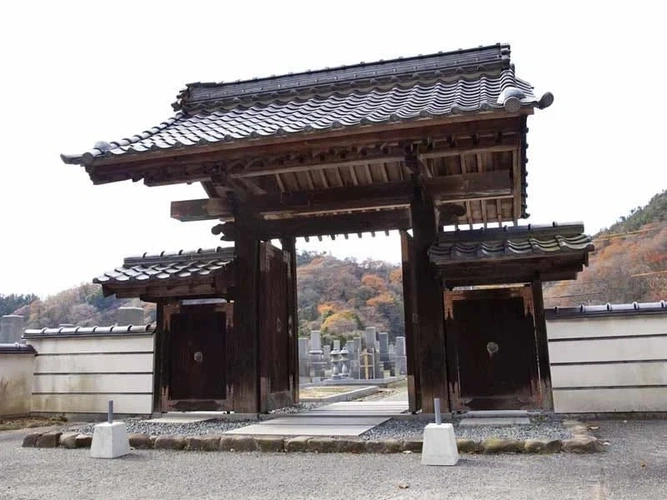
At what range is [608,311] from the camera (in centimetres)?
665

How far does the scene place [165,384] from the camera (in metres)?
7.36

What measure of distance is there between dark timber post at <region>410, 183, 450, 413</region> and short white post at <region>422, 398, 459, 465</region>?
2.29 metres

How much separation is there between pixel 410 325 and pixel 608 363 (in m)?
2.33

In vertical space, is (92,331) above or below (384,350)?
above

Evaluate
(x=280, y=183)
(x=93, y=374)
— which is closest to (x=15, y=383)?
(x=93, y=374)

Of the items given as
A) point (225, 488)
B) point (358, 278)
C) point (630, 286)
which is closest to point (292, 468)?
point (225, 488)

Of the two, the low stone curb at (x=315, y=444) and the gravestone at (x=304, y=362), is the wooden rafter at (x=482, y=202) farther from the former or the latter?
the gravestone at (x=304, y=362)

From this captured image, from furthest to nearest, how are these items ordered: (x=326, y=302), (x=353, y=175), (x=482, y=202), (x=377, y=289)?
(x=377, y=289) < (x=326, y=302) < (x=482, y=202) < (x=353, y=175)

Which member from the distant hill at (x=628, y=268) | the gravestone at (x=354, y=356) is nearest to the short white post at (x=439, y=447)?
the gravestone at (x=354, y=356)

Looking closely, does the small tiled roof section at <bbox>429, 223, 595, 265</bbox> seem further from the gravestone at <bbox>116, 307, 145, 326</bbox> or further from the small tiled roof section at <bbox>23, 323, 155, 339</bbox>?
the gravestone at <bbox>116, 307, 145, 326</bbox>

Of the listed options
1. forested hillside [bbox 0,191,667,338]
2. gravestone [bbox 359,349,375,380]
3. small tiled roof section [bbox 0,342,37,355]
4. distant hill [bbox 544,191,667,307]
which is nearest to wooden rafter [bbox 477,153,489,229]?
small tiled roof section [bbox 0,342,37,355]

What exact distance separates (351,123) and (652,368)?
14.7ft

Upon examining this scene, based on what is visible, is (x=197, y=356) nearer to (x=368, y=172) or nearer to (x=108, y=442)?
(x=108, y=442)

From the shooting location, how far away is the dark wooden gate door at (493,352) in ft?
20.9
